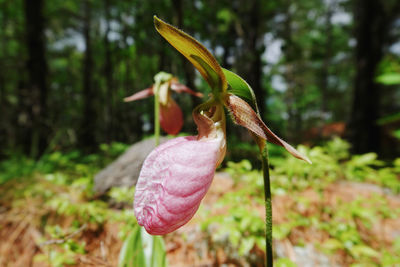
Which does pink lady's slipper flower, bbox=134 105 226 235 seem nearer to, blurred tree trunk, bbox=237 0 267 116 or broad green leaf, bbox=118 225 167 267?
broad green leaf, bbox=118 225 167 267

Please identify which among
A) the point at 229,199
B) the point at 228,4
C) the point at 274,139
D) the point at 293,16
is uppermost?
the point at 293,16

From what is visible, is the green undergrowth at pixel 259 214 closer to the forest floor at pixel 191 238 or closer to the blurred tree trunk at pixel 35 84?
the forest floor at pixel 191 238

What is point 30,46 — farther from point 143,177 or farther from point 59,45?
point 59,45

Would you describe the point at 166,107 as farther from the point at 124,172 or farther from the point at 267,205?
the point at 124,172

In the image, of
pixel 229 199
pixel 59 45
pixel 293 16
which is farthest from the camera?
pixel 59 45

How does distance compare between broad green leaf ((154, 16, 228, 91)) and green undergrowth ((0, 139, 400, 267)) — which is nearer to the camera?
broad green leaf ((154, 16, 228, 91))

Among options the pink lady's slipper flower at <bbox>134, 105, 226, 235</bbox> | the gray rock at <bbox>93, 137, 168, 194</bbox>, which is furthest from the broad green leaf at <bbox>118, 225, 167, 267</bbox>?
the gray rock at <bbox>93, 137, 168, 194</bbox>

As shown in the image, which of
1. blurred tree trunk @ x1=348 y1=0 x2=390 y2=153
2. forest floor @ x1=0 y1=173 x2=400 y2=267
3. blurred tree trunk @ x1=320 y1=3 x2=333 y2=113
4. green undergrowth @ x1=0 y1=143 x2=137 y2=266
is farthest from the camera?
blurred tree trunk @ x1=320 y1=3 x2=333 y2=113

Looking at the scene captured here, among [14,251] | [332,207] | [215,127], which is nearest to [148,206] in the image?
[215,127]
